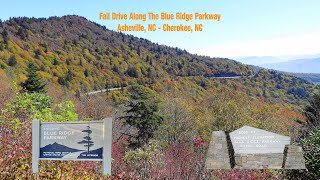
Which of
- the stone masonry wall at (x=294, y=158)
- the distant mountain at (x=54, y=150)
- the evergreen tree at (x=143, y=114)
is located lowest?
the stone masonry wall at (x=294, y=158)

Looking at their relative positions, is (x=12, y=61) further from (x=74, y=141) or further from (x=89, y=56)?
(x=74, y=141)

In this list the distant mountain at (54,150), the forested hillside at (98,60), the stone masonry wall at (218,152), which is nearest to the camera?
the distant mountain at (54,150)

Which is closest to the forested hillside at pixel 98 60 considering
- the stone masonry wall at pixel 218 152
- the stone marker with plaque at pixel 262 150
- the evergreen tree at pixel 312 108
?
the evergreen tree at pixel 312 108

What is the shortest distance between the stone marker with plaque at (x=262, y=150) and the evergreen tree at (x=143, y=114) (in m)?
8.53

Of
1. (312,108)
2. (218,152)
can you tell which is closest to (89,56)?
(312,108)

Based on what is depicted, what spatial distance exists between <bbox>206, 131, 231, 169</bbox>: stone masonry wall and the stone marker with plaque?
18 cm

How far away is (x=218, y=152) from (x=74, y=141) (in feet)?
12.2

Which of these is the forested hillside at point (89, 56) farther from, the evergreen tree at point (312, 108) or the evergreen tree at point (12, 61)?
the evergreen tree at point (312, 108)

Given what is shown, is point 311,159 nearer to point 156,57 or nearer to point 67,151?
point 67,151

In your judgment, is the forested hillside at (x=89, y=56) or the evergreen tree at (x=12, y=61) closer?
the evergreen tree at (x=12, y=61)

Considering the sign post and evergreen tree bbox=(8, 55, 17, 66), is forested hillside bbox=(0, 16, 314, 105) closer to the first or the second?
evergreen tree bbox=(8, 55, 17, 66)

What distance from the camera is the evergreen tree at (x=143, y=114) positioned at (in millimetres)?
16578

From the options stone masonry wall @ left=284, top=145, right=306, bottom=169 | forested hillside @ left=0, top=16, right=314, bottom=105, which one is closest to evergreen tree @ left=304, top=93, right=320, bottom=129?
stone masonry wall @ left=284, top=145, right=306, bottom=169

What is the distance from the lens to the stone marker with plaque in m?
8.10
